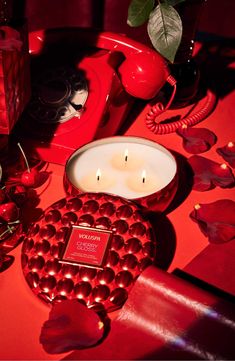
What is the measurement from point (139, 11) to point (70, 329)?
62 centimetres

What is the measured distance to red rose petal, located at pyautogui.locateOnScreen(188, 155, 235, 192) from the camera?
3.39 ft

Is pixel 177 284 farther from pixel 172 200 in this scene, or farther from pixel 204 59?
pixel 204 59

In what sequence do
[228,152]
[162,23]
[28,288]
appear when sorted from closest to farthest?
[28,288], [162,23], [228,152]

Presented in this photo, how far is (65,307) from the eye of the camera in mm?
772

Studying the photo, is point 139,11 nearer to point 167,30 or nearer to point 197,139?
point 167,30

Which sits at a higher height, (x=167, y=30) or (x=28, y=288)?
(x=167, y=30)

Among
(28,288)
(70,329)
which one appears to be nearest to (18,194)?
(28,288)

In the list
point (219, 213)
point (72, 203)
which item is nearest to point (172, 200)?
point (219, 213)

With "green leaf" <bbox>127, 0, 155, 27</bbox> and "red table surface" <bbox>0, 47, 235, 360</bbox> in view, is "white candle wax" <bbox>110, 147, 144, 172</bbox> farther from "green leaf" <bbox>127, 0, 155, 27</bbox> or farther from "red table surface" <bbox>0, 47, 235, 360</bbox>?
"green leaf" <bbox>127, 0, 155, 27</bbox>

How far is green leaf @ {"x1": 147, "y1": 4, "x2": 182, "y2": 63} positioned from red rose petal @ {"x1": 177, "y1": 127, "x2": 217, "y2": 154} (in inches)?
8.9

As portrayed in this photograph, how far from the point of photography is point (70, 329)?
2.45ft

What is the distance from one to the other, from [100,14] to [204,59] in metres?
0.44

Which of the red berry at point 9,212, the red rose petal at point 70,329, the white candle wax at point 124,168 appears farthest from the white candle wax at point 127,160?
the red rose petal at point 70,329

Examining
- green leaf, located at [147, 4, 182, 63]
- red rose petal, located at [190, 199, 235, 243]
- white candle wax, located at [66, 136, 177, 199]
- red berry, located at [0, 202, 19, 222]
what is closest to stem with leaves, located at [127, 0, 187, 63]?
green leaf, located at [147, 4, 182, 63]
